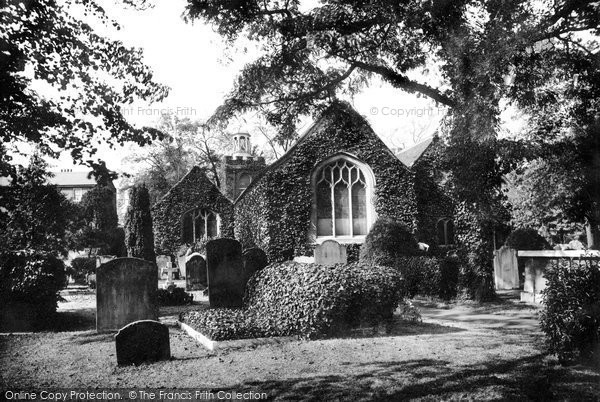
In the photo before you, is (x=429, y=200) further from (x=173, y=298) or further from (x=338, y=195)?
(x=173, y=298)

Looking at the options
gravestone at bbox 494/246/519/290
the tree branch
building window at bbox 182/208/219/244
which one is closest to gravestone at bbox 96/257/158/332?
the tree branch

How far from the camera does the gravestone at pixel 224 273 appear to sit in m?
11.6

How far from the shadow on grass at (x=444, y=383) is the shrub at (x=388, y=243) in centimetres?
1051

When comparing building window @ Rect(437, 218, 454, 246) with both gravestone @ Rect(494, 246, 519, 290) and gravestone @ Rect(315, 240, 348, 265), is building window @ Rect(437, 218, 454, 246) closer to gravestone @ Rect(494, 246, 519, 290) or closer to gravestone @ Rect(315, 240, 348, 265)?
gravestone @ Rect(494, 246, 519, 290)

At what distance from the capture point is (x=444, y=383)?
5.71 metres

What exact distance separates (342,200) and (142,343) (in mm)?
16577

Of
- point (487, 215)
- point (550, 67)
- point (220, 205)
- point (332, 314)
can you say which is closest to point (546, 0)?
point (550, 67)

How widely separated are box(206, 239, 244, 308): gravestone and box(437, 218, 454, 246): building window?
15.7 metres

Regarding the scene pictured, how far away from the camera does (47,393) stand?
5797mm

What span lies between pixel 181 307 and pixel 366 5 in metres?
10.3

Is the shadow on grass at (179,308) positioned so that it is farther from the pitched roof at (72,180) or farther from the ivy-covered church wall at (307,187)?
the pitched roof at (72,180)

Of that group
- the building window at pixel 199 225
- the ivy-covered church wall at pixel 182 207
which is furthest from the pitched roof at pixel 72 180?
the building window at pixel 199 225

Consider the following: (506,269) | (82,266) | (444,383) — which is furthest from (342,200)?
(444,383)

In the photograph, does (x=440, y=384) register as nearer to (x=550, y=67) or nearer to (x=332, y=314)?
(x=332, y=314)
